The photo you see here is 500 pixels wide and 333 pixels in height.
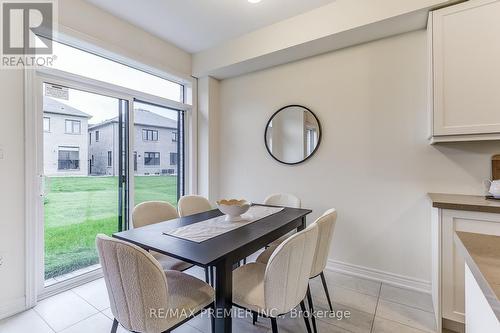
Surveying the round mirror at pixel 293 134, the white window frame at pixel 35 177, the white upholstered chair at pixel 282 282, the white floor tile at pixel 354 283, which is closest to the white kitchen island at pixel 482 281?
the white upholstered chair at pixel 282 282

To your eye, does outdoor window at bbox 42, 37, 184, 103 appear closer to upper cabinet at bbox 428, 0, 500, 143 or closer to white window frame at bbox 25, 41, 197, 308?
white window frame at bbox 25, 41, 197, 308

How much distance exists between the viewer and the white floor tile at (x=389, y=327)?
1.74 metres

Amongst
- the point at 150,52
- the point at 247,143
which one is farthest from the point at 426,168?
the point at 150,52

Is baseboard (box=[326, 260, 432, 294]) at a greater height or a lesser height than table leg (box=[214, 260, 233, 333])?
lesser

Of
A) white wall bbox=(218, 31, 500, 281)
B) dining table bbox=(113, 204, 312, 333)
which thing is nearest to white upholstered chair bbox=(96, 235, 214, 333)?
dining table bbox=(113, 204, 312, 333)

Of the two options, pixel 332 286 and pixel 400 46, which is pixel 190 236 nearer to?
pixel 332 286

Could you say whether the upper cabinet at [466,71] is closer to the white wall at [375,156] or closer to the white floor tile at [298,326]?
the white wall at [375,156]

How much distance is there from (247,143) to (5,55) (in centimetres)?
250

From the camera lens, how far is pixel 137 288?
3.68ft

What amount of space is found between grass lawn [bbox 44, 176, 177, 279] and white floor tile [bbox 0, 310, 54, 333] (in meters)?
0.42

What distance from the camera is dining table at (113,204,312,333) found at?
4.05 ft

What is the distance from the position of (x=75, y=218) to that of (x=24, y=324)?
941 millimetres

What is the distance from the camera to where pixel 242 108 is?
3467mm

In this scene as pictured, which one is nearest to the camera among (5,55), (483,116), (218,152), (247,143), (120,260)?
(120,260)
